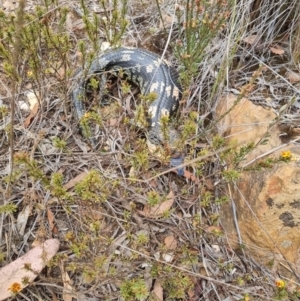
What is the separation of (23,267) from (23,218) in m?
0.35

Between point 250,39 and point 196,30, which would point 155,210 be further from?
point 250,39

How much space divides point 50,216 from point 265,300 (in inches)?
48.3

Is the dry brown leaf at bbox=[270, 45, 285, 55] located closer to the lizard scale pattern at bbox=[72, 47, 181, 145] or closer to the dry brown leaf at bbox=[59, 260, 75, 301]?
the lizard scale pattern at bbox=[72, 47, 181, 145]

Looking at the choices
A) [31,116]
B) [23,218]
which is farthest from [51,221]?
[31,116]

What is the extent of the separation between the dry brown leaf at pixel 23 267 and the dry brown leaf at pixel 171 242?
61cm

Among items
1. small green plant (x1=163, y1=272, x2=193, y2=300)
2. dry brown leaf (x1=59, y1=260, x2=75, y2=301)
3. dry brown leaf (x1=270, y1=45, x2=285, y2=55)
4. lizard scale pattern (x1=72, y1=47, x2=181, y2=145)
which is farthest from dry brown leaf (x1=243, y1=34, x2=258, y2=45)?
dry brown leaf (x1=59, y1=260, x2=75, y2=301)

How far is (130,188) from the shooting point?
252 centimetres

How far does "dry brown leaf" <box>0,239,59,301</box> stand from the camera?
7.16 feet

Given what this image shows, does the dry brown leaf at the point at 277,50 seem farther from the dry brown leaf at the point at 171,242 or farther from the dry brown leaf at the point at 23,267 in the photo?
the dry brown leaf at the point at 23,267

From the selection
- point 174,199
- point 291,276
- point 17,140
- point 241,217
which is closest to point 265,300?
point 291,276

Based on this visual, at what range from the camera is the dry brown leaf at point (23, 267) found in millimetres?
2182

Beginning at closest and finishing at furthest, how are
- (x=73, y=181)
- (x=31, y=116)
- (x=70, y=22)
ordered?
(x=73, y=181) < (x=31, y=116) < (x=70, y=22)

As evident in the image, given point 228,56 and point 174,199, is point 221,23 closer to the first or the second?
point 228,56

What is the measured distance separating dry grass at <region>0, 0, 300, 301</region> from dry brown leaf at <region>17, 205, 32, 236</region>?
0.07ft
